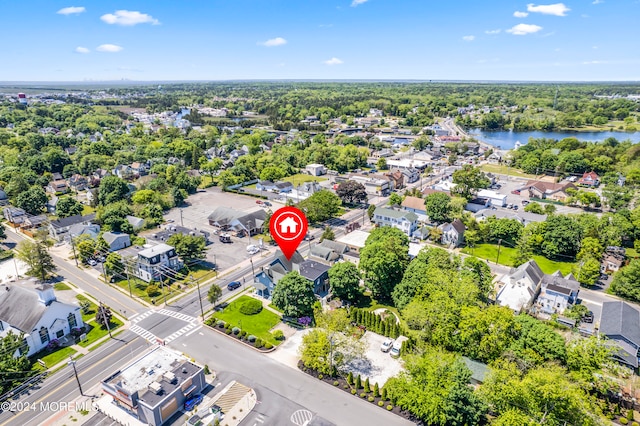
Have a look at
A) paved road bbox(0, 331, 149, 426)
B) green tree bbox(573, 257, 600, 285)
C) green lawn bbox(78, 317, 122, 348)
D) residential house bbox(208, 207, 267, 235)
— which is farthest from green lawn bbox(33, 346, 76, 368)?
green tree bbox(573, 257, 600, 285)

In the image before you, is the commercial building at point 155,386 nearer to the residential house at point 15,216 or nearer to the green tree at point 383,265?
the green tree at point 383,265

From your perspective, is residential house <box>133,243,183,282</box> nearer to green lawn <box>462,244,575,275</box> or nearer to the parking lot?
the parking lot

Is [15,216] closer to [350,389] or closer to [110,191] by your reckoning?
[110,191]

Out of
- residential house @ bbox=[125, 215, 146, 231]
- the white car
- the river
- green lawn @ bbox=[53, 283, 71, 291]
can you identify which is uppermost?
the river

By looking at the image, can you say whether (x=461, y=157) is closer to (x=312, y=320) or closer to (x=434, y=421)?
(x=312, y=320)

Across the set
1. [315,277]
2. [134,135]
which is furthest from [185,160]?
[315,277]

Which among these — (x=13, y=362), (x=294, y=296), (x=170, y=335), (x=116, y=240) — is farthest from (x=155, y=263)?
(x=294, y=296)
